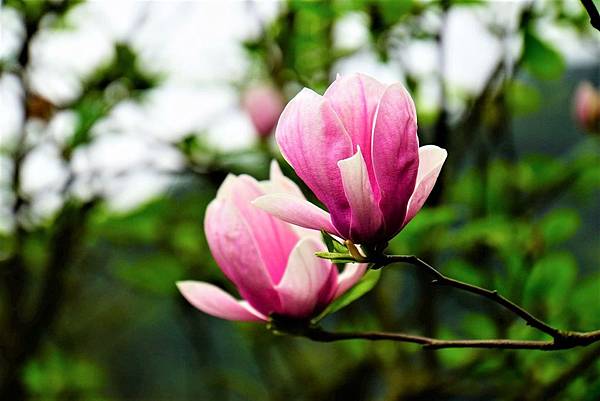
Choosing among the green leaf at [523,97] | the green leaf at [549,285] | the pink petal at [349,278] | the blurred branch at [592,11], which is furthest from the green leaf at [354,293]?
the green leaf at [523,97]

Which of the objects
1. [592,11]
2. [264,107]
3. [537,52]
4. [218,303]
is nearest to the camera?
[592,11]

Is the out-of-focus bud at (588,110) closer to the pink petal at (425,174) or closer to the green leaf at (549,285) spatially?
the green leaf at (549,285)

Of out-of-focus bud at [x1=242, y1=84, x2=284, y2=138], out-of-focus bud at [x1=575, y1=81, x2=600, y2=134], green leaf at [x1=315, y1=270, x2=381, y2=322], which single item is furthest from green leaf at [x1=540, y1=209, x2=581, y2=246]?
green leaf at [x1=315, y1=270, x2=381, y2=322]

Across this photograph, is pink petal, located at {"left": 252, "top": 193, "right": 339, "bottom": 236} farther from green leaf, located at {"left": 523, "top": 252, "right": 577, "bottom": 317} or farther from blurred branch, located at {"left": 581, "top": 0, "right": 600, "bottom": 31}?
green leaf, located at {"left": 523, "top": 252, "right": 577, "bottom": 317}

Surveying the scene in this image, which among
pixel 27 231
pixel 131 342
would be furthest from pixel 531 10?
pixel 131 342

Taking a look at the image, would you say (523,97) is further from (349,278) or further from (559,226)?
(349,278)

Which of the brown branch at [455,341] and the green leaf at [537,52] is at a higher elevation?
the green leaf at [537,52]

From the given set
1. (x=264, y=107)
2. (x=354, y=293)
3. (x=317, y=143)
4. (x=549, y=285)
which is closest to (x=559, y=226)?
(x=549, y=285)
